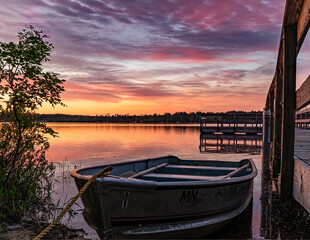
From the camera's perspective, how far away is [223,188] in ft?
17.5

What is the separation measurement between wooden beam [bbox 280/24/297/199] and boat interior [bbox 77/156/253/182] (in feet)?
3.97

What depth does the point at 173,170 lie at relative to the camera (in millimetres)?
7836

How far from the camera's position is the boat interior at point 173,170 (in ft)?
20.6

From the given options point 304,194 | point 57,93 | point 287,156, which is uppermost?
point 57,93

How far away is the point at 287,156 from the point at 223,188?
1.94 m

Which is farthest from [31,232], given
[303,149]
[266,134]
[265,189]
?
[266,134]

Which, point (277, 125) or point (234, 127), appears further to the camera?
point (234, 127)

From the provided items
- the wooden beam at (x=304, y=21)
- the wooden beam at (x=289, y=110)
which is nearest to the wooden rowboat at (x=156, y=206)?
the wooden beam at (x=289, y=110)

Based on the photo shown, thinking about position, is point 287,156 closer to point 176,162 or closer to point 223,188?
point 223,188

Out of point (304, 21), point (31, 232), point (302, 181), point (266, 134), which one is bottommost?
point (31, 232)

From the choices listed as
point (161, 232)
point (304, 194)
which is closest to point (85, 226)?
point (161, 232)

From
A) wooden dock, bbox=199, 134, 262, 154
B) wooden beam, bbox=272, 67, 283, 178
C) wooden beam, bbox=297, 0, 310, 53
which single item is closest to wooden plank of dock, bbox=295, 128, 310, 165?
wooden beam, bbox=272, 67, 283, 178

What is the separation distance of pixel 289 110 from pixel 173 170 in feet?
11.3

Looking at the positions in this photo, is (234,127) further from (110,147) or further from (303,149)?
(303,149)
